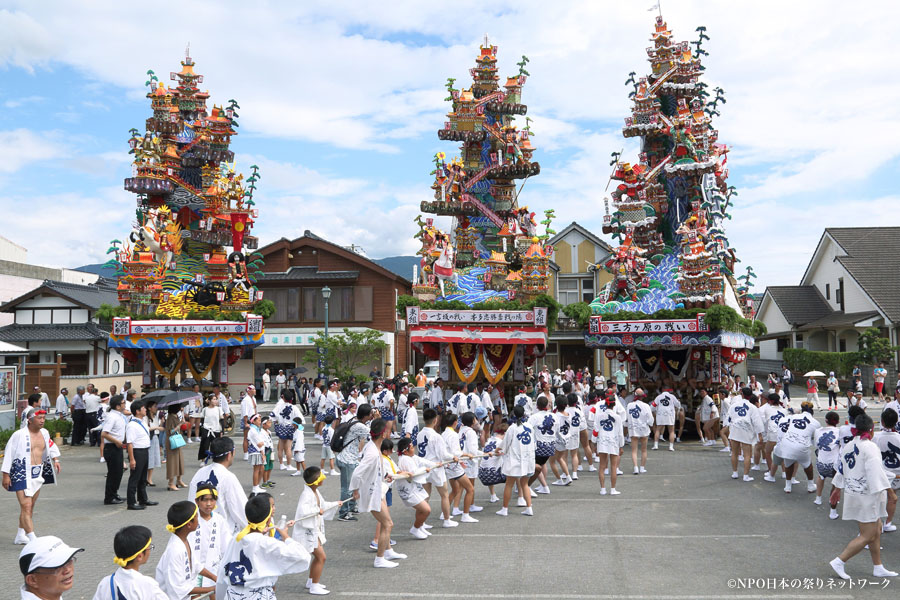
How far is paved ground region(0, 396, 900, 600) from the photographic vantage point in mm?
7449

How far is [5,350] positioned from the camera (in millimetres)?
20719

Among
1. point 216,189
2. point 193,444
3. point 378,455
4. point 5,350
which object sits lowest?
point 193,444

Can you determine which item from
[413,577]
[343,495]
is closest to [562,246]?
[343,495]

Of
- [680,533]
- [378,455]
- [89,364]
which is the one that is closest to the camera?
[378,455]

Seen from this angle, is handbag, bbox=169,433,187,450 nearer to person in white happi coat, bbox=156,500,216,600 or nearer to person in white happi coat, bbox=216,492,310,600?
person in white happi coat, bbox=216,492,310,600

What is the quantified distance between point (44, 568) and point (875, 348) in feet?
106

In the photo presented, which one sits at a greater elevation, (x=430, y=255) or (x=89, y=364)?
(x=430, y=255)

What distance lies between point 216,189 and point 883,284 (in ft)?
101

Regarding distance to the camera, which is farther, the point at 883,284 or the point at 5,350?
the point at 883,284

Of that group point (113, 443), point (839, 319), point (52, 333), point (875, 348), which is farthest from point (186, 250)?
point (839, 319)

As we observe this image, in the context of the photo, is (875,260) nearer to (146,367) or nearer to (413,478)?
(146,367)

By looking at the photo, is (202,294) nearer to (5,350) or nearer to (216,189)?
(216,189)

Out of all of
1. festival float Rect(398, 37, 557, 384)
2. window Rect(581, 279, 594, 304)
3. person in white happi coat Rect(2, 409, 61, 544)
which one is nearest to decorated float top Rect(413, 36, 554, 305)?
festival float Rect(398, 37, 557, 384)

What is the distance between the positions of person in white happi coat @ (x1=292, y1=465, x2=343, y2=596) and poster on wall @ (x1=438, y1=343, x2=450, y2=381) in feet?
46.8
